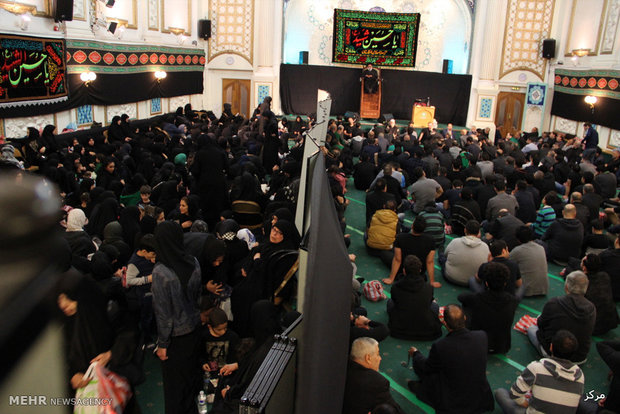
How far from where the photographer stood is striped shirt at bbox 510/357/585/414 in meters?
2.91

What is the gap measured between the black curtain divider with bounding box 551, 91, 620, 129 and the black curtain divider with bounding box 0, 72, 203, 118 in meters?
10.6

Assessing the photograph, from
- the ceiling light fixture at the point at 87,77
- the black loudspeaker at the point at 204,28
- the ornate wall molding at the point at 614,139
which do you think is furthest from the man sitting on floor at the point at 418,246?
the black loudspeaker at the point at 204,28

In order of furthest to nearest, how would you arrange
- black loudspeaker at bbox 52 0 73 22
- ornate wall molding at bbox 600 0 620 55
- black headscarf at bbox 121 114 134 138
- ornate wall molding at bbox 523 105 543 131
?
ornate wall molding at bbox 523 105 543 131
ornate wall molding at bbox 600 0 620 55
black headscarf at bbox 121 114 134 138
black loudspeaker at bbox 52 0 73 22

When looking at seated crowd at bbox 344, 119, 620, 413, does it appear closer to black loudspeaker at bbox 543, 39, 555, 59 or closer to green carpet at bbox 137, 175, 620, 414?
green carpet at bbox 137, 175, 620, 414

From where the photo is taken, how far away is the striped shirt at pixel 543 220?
20.0 ft

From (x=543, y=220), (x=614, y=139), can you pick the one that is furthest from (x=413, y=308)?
(x=614, y=139)

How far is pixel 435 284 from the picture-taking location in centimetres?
516

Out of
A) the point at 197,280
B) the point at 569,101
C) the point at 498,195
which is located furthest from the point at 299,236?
the point at 569,101

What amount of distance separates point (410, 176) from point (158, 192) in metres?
4.38

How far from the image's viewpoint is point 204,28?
51.4 ft

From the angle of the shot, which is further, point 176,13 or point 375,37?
point 375,37

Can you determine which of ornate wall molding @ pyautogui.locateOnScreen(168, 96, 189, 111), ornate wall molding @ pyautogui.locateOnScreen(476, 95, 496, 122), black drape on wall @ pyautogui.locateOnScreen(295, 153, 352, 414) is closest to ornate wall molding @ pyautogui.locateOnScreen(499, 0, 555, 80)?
ornate wall molding @ pyautogui.locateOnScreen(476, 95, 496, 122)

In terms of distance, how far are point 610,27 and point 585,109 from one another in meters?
1.95

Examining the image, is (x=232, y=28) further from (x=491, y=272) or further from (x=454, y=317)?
(x=454, y=317)
